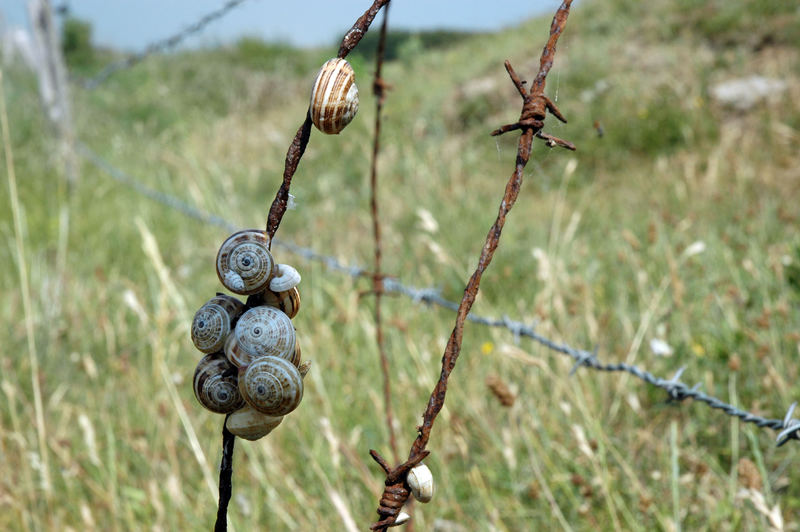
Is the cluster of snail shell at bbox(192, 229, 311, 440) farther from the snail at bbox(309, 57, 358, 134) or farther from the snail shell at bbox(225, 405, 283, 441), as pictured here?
the snail at bbox(309, 57, 358, 134)

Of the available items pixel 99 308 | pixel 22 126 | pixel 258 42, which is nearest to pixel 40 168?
pixel 22 126

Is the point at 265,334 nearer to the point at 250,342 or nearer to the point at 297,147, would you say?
the point at 250,342

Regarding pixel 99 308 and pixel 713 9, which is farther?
pixel 713 9

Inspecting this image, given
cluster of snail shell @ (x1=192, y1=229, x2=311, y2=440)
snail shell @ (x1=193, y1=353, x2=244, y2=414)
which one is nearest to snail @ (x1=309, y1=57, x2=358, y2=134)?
cluster of snail shell @ (x1=192, y1=229, x2=311, y2=440)

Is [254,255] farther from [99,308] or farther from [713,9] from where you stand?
[713,9]

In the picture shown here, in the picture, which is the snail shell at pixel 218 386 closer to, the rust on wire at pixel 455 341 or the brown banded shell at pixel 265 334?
the brown banded shell at pixel 265 334

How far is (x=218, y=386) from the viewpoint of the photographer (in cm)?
63

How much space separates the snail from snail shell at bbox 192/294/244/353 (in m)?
0.19

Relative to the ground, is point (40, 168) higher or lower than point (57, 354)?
higher

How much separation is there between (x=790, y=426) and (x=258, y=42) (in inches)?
542

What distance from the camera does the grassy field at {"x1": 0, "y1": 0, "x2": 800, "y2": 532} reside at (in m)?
1.71

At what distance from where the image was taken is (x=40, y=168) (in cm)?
513

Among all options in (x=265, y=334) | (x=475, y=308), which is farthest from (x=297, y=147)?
(x=475, y=308)

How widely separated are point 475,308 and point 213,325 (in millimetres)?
1966
